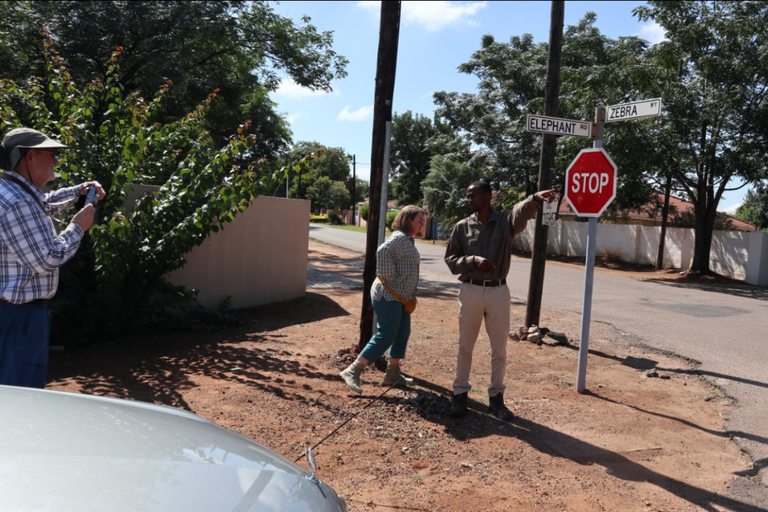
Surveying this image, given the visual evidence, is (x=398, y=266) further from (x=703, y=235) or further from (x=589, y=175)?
(x=703, y=235)

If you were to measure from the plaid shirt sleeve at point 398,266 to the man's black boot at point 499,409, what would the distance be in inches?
46.1

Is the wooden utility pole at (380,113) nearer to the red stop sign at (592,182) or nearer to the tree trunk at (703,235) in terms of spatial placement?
the red stop sign at (592,182)

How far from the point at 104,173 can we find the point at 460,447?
17.4ft

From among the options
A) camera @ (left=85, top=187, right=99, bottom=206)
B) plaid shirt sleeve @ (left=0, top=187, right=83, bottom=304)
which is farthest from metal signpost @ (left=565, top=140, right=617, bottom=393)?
plaid shirt sleeve @ (left=0, top=187, right=83, bottom=304)

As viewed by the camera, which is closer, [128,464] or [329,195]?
[128,464]

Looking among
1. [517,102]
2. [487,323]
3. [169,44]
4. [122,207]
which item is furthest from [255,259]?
[517,102]

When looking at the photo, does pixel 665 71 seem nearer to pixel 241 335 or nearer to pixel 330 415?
pixel 241 335

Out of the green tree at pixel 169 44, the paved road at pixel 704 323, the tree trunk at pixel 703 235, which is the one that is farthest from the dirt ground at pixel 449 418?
the tree trunk at pixel 703 235

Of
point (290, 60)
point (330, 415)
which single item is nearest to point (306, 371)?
point (330, 415)

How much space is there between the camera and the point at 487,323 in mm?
4898

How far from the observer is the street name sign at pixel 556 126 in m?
5.61

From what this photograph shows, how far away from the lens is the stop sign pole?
556 cm

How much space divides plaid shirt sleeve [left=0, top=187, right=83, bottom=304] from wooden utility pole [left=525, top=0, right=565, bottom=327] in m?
6.05

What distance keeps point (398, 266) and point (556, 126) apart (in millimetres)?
2135
